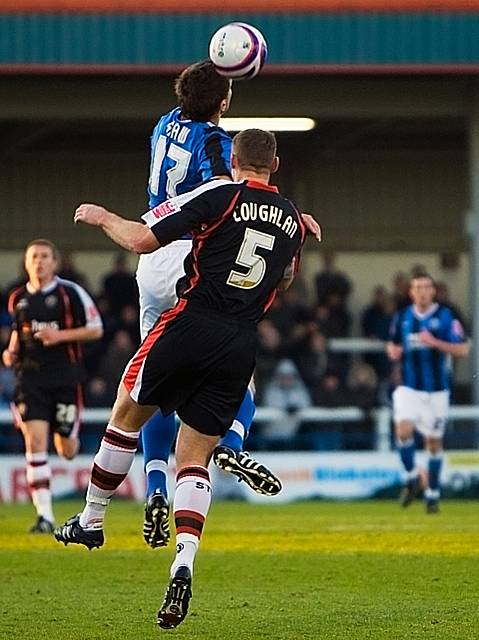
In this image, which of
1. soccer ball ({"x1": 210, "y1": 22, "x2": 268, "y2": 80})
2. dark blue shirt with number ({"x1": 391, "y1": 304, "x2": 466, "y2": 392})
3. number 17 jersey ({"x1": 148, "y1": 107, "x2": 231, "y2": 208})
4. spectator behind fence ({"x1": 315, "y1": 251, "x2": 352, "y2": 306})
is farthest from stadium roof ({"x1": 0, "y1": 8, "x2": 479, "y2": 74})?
soccer ball ({"x1": 210, "y1": 22, "x2": 268, "y2": 80})

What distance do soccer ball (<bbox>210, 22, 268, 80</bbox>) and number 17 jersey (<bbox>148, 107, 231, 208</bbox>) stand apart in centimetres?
36

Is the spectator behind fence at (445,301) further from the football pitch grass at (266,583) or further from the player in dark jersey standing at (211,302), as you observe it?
the player in dark jersey standing at (211,302)

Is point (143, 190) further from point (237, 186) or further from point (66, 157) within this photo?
point (237, 186)

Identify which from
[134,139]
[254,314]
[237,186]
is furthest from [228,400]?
[134,139]

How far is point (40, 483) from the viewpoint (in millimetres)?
13289

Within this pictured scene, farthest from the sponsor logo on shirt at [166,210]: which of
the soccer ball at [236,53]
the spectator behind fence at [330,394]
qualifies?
the spectator behind fence at [330,394]

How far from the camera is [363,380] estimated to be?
65.7 feet

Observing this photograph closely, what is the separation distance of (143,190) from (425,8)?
28.5 feet

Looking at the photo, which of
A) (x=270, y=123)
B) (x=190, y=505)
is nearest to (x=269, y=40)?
(x=270, y=123)

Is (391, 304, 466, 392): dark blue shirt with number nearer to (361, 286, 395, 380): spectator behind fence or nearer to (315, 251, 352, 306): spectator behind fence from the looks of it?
(361, 286, 395, 380): spectator behind fence

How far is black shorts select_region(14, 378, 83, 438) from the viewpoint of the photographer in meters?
13.5

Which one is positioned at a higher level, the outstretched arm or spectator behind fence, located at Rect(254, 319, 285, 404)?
the outstretched arm

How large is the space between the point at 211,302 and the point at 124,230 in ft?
1.74

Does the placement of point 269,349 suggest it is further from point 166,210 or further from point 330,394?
point 166,210
